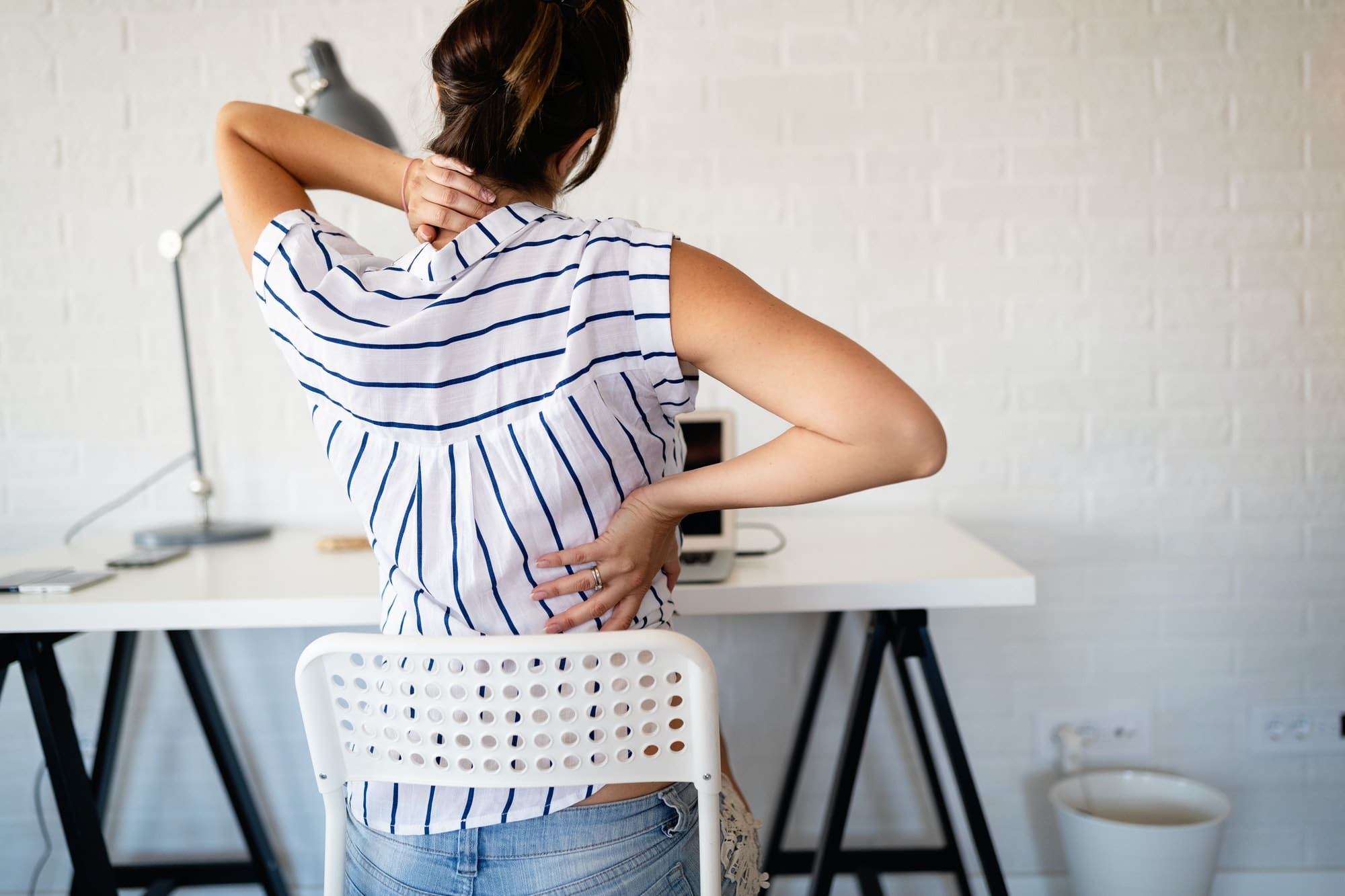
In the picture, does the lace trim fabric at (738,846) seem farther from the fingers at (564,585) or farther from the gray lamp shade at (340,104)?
the gray lamp shade at (340,104)

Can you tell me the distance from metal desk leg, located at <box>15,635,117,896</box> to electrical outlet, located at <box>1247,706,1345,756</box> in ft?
6.88

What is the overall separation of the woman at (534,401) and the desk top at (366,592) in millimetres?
541

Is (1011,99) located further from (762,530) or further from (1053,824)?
(1053,824)

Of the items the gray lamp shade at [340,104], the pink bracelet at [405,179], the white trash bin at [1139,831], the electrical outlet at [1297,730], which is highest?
the gray lamp shade at [340,104]

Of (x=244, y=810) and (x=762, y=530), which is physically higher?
(x=762, y=530)

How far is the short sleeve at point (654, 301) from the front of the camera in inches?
27.3

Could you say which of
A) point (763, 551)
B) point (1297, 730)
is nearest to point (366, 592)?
point (763, 551)

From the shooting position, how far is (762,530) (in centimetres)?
175

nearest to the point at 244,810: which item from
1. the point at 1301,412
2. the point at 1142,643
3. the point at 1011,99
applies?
the point at 1142,643

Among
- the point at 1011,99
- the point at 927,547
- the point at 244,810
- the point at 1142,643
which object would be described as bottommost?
the point at 244,810

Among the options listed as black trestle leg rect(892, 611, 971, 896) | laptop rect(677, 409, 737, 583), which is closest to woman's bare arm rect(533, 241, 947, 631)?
laptop rect(677, 409, 737, 583)

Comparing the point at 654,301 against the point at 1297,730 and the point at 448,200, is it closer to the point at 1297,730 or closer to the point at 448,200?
the point at 448,200

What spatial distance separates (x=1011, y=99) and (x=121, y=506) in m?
1.93

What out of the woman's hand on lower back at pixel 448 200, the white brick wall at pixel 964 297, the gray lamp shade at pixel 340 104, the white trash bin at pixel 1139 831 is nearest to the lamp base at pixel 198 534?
the white brick wall at pixel 964 297
